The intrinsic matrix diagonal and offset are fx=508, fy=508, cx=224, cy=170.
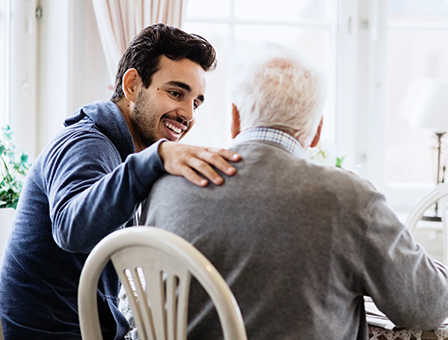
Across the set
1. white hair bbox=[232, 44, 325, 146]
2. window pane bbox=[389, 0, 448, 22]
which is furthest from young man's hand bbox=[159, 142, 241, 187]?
window pane bbox=[389, 0, 448, 22]

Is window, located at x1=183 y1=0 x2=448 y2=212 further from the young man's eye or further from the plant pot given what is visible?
the young man's eye

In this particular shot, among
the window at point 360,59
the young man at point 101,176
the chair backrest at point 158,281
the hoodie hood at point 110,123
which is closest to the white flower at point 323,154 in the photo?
the young man at point 101,176

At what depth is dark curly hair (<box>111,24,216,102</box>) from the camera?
1479 millimetres

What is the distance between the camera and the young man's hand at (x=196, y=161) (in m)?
0.92

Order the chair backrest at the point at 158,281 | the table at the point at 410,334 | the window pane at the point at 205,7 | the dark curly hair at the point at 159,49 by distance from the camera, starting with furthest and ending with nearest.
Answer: the window pane at the point at 205,7 → the dark curly hair at the point at 159,49 → the table at the point at 410,334 → the chair backrest at the point at 158,281

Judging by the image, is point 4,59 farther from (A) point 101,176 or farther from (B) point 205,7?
(A) point 101,176

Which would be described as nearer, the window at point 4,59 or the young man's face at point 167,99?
the young man's face at point 167,99

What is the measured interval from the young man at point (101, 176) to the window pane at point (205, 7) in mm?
1467

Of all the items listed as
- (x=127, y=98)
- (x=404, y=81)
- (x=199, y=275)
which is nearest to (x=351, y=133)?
(x=404, y=81)

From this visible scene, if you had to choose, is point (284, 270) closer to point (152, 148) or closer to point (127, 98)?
point (152, 148)

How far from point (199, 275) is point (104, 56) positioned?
2387 millimetres

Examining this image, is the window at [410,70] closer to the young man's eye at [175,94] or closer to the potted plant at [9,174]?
the young man's eye at [175,94]

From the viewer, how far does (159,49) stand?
1480 millimetres

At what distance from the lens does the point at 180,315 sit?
0.84 metres
